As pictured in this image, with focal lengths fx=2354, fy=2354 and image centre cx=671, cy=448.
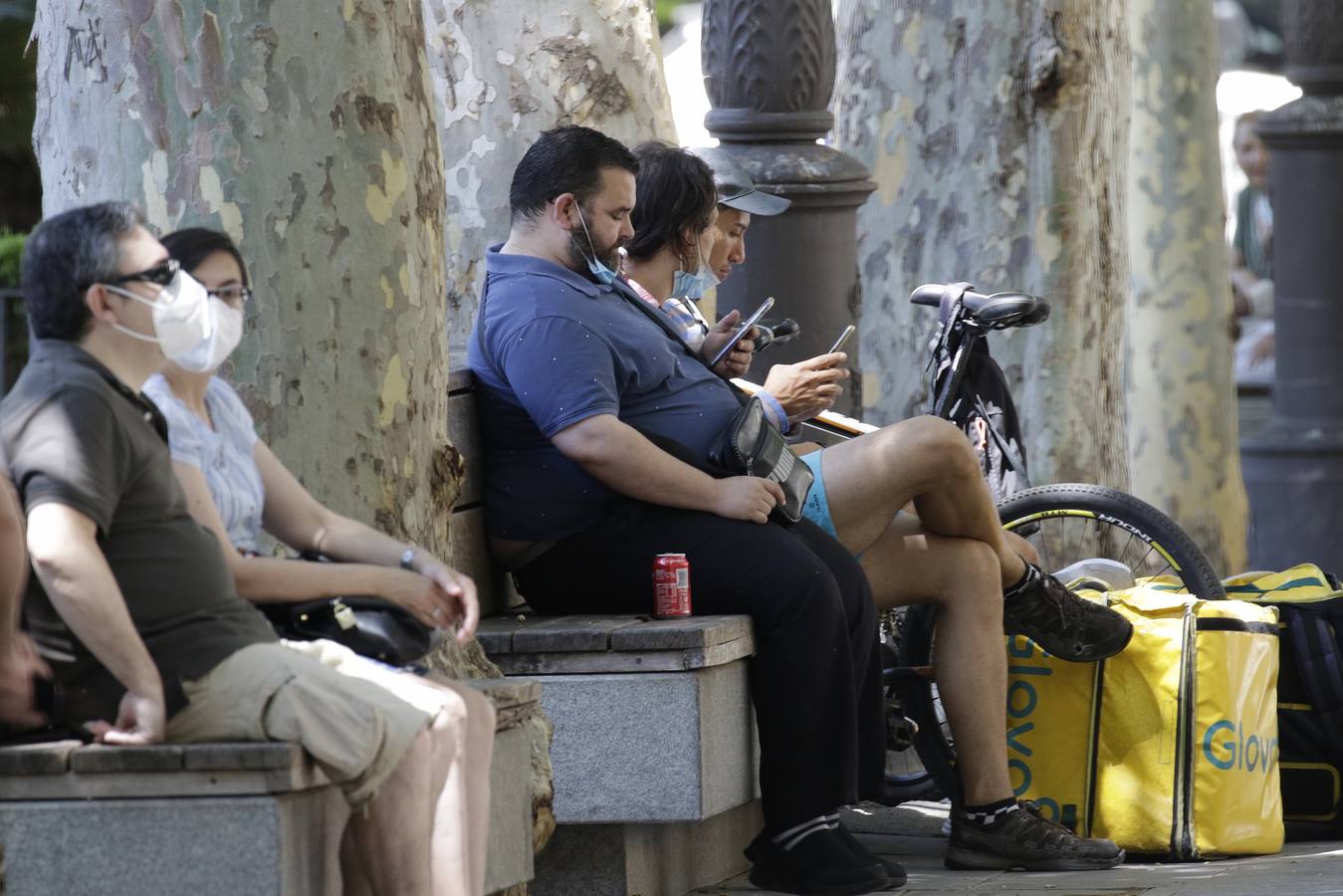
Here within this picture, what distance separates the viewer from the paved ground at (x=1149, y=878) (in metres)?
4.97

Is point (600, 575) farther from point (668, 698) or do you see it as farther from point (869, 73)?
point (869, 73)

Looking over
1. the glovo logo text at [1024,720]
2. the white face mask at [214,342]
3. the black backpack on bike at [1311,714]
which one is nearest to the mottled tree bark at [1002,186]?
the black backpack on bike at [1311,714]

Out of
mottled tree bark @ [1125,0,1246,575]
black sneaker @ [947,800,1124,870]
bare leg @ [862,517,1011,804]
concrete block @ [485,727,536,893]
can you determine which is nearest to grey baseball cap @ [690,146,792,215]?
bare leg @ [862,517,1011,804]

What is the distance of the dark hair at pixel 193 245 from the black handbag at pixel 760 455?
1.59 m

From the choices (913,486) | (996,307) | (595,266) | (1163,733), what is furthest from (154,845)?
(996,307)

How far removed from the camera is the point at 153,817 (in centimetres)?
340

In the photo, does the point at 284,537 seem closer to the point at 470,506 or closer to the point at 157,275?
the point at 157,275

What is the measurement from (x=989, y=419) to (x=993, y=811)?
68.1 inches

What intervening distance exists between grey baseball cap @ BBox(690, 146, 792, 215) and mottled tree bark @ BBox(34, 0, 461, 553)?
187 centimetres

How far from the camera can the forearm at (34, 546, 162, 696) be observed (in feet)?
10.7

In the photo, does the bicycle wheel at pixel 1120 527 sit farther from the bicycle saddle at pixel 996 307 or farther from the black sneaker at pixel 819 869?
the black sneaker at pixel 819 869

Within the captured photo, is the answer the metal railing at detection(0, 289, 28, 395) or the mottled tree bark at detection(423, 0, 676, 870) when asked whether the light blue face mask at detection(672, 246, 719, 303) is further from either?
the metal railing at detection(0, 289, 28, 395)

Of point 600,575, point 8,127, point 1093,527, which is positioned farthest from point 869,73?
point 8,127

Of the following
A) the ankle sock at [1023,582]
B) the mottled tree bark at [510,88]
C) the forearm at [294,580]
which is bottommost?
the ankle sock at [1023,582]
